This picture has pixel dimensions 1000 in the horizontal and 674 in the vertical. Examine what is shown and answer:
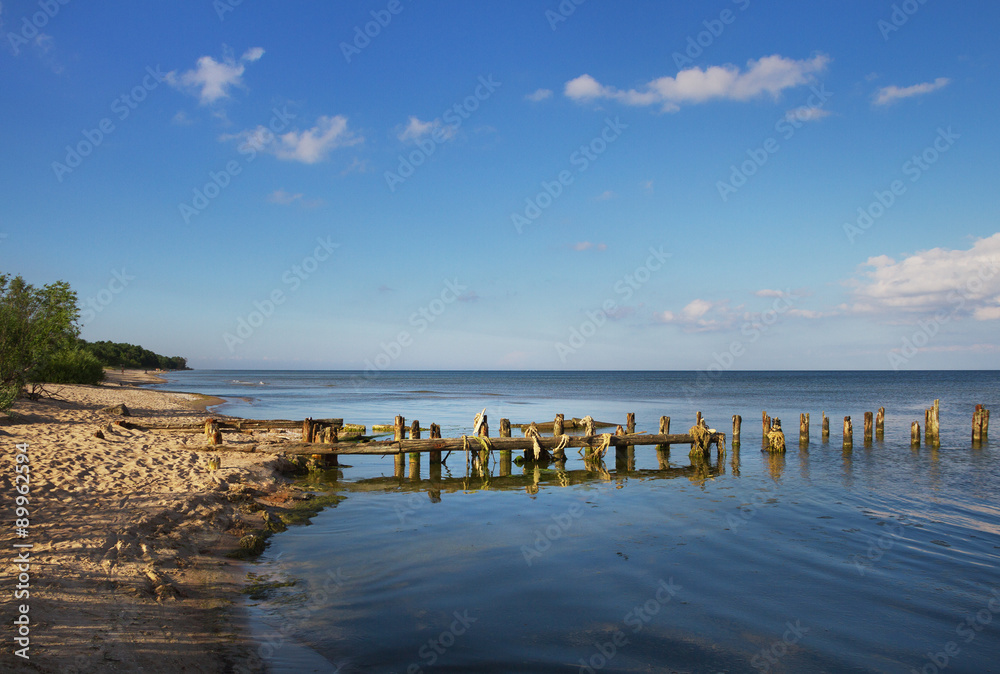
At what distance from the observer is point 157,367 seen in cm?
14138

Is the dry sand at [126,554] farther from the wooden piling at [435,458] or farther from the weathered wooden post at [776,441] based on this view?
the weathered wooden post at [776,441]

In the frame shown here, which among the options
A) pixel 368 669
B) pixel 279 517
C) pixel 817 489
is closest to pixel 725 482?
pixel 817 489

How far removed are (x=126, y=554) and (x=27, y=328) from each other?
19.5 metres

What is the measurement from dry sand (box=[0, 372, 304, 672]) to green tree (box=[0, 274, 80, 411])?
23.8 feet

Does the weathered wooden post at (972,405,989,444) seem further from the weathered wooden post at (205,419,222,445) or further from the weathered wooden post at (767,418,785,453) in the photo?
the weathered wooden post at (205,419,222,445)

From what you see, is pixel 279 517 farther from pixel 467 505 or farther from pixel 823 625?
pixel 823 625

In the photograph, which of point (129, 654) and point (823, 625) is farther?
point (823, 625)

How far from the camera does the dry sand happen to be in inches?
220

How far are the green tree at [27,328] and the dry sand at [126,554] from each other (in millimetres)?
7259

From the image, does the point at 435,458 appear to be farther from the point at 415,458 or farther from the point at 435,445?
the point at 415,458

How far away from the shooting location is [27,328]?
2189 cm

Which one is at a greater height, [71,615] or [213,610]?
[71,615]

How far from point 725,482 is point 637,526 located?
265 inches

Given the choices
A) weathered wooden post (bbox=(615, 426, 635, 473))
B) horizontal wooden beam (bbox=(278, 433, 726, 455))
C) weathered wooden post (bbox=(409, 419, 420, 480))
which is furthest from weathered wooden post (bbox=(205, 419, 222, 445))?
weathered wooden post (bbox=(615, 426, 635, 473))
